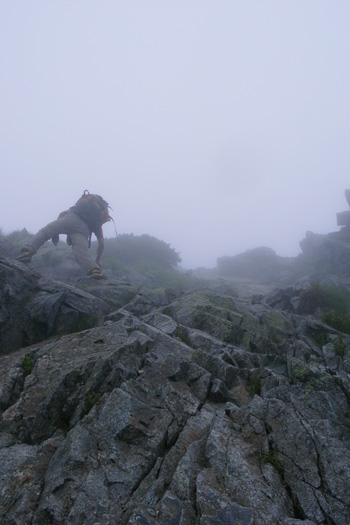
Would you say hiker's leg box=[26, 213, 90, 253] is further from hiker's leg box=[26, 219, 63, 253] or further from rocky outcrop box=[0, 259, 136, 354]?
rocky outcrop box=[0, 259, 136, 354]

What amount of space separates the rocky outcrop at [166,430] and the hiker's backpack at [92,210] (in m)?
6.76

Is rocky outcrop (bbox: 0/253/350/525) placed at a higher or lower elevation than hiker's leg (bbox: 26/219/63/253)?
lower

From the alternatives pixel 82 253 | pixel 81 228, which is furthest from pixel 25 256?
pixel 81 228

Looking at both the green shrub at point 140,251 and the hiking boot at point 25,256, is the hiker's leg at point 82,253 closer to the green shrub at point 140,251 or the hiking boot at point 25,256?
the hiking boot at point 25,256

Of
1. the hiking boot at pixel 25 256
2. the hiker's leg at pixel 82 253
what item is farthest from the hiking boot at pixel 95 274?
the hiking boot at pixel 25 256

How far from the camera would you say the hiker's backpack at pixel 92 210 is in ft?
51.9

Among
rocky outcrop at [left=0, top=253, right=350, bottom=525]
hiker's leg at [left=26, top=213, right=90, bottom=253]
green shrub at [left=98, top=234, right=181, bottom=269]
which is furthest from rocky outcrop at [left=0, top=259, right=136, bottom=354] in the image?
green shrub at [left=98, top=234, right=181, bottom=269]

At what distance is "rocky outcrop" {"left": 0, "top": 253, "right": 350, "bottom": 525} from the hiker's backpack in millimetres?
6760

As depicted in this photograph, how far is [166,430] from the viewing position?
18.9ft

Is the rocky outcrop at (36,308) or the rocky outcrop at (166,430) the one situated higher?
the rocky outcrop at (36,308)

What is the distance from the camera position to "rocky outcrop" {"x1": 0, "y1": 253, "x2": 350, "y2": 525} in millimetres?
4469

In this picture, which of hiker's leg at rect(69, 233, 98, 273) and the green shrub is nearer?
hiker's leg at rect(69, 233, 98, 273)

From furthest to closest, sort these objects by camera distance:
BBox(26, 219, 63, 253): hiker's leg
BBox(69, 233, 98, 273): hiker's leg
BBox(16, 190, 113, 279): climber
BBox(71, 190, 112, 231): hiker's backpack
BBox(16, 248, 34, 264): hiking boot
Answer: BBox(71, 190, 112, 231): hiker's backpack
BBox(69, 233, 98, 273): hiker's leg
BBox(16, 190, 113, 279): climber
BBox(26, 219, 63, 253): hiker's leg
BBox(16, 248, 34, 264): hiking boot

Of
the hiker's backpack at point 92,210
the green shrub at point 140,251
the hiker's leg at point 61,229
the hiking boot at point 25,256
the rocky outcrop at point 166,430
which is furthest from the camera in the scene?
the green shrub at point 140,251
